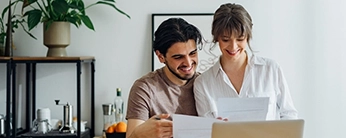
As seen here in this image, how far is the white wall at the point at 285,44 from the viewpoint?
3.51 m

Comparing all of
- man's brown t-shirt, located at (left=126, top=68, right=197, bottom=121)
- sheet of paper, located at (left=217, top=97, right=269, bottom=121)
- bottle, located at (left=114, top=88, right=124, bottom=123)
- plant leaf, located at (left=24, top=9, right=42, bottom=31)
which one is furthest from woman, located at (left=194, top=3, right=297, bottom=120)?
plant leaf, located at (left=24, top=9, right=42, bottom=31)

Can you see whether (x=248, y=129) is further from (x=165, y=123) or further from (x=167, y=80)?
(x=167, y=80)

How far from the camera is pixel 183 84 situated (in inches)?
88.1

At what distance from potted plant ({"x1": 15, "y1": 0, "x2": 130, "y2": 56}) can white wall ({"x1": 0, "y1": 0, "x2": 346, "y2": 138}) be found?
0.14 m

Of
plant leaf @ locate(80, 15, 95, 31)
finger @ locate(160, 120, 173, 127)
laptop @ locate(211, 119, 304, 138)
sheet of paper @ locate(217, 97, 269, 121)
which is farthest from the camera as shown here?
plant leaf @ locate(80, 15, 95, 31)

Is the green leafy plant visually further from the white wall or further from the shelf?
the shelf

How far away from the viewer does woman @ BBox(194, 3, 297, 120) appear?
7.28 ft

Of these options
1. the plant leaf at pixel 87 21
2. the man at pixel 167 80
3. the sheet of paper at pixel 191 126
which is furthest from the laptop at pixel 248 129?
the plant leaf at pixel 87 21

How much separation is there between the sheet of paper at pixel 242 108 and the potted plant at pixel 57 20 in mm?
1580

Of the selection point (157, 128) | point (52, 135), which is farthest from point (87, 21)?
point (157, 128)

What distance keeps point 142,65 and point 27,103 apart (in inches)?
31.9

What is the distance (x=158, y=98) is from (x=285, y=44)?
161 centimetres

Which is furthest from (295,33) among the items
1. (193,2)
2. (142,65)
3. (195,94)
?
(195,94)

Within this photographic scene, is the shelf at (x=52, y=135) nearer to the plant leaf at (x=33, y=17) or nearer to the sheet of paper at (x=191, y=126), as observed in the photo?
the plant leaf at (x=33, y=17)
